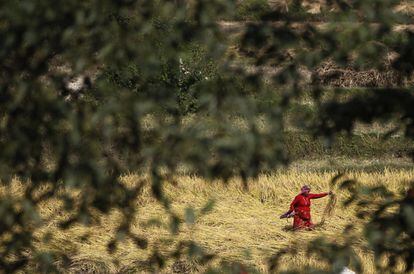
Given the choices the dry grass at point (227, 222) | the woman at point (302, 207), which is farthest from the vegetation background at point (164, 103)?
the woman at point (302, 207)

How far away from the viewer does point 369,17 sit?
3062 millimetres

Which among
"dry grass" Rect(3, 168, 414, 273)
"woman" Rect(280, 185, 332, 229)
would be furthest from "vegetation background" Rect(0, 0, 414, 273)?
"woman" Rect(280, 185, 332, 229)

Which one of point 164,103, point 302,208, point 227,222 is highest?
point 164,103

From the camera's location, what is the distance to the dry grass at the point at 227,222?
875cm

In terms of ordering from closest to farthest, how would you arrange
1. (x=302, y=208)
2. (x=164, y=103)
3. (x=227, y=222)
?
(x=164, y=103), (x=302, y=208), (x=227, y=222)

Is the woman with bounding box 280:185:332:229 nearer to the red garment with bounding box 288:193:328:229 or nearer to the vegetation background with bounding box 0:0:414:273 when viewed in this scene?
the red garment with bounding box 288:193:328:229

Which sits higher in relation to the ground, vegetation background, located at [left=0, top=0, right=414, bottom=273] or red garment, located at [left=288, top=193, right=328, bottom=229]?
vegetation background, located at [left=0, top=0, right=414, bottom=273]

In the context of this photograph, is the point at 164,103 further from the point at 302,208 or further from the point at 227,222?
the point at 227,222

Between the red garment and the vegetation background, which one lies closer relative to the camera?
the vegetation background

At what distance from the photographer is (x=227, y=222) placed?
11.4m

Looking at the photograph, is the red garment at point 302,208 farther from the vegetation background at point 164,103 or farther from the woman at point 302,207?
the vegetation background at point 164,103

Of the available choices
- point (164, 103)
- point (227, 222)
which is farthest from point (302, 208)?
point (164, 103)

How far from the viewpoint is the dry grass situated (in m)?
8.75

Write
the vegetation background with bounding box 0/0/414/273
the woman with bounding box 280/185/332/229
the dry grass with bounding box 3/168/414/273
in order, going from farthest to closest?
the woman with bounding box 280/185/332/229 < the dry grass with bounding box 3/168/414/273 < the vegetation background with bounding box 0/0/414/273
